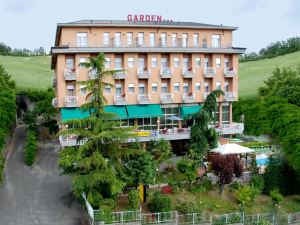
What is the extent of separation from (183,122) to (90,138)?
73.2 feet

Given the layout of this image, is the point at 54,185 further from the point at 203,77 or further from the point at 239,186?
the point at 203,77

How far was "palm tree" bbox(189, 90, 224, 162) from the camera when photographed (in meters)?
41.4

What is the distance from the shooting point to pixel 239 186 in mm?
39531

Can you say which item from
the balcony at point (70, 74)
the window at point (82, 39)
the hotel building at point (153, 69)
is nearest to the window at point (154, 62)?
the hotel building at point (153, 69)

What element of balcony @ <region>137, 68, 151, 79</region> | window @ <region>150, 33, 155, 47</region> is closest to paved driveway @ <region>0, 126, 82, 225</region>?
balcony @ <region>137, 68, 151, 79</region>

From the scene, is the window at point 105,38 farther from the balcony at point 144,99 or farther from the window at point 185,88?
the window at point 185,88

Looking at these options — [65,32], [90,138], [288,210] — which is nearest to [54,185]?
[90,138]

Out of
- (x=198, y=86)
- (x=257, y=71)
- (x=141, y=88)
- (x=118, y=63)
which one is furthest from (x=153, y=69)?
(x=257, y=71)

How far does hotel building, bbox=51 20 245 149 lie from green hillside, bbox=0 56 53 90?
1913 inches

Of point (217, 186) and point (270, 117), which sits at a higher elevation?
point (270, 117)

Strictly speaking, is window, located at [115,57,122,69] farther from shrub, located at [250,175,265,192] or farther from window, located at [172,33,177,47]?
shrub, located at [250,175,265,192]

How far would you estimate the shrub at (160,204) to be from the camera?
33719 mm

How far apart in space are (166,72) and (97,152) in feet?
69.7

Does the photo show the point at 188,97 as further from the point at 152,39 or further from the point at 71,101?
the point at 71,101
